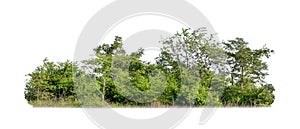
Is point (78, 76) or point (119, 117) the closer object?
point (119, 117)

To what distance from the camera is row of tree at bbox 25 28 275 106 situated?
8.48m

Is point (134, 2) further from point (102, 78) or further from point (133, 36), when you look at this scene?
point (102, 78)

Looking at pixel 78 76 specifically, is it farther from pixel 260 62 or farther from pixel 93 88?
pixel 260 62

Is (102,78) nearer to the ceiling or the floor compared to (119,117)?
nearer to the ceiling

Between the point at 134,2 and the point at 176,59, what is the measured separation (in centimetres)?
134

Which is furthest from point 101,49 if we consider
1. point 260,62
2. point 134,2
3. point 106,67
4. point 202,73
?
point 260,62

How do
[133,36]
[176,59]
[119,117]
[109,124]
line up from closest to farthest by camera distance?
[109,124], [119,117], [133,36], [176,59]

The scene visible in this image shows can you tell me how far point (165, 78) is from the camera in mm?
8625

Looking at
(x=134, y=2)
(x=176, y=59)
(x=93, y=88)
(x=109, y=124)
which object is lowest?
(x=109, y=124)

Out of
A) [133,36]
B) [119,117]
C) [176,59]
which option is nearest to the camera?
[119,117]

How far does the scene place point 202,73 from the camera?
8.70 meters

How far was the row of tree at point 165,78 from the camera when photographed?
8.48 m

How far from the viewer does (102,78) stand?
8.56 m

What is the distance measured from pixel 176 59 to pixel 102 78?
1.31m
